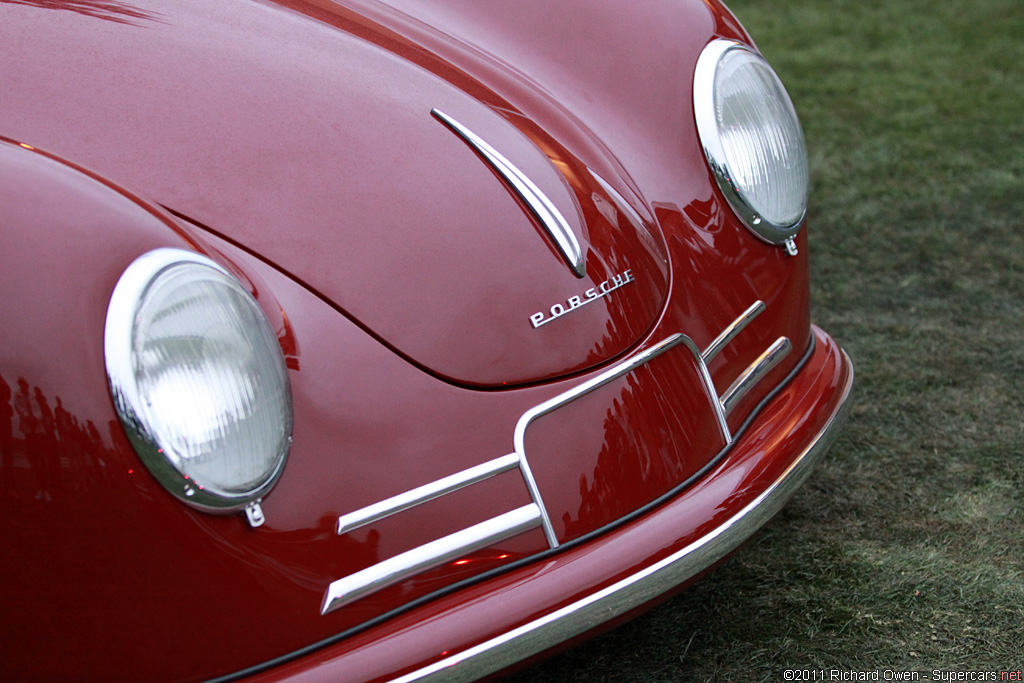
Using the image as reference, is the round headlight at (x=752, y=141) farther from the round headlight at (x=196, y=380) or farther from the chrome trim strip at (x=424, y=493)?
the round headlight at (x=196, y=380)

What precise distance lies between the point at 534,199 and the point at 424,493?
46 centimetres

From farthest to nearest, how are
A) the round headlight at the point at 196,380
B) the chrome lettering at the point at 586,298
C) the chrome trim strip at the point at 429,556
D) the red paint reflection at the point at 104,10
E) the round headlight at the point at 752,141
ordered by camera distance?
1. the round headlight at the point at 752,141
2. the red paint reflection at the point at 104,10
3. the chrome lettering at the point at 586,298
4. the chrome trim strip at the point at 429,556
5. the round headlight at the point at 196,380

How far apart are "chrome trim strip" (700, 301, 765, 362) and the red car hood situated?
11cm

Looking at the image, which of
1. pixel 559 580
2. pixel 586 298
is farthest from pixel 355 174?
pixel 559 580

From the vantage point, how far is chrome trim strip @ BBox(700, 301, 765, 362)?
1.49 metres

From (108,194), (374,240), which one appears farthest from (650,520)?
(108,194)

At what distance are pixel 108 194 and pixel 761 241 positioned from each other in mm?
1020

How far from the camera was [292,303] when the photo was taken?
1195 millimetres

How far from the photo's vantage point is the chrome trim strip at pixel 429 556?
1150mm

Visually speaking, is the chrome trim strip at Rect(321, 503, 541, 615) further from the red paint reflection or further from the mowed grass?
the red paint reflection

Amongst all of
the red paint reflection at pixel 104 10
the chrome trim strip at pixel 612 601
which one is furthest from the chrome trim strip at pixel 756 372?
the red paint reflection at pixel 104 10

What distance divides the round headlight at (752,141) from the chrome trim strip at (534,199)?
367mm

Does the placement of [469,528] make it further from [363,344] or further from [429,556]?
[363,344]

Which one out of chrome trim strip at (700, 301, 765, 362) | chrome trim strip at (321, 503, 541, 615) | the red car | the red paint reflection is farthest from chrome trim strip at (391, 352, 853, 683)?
the red paint reflection
